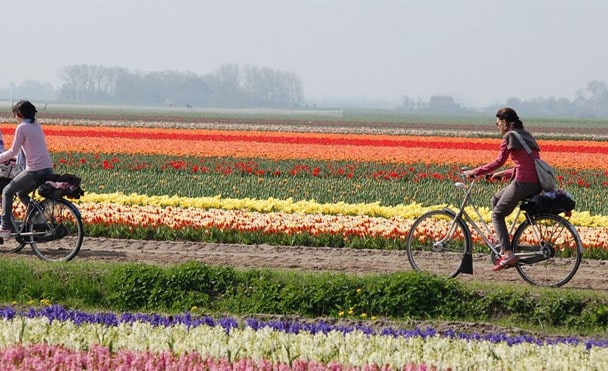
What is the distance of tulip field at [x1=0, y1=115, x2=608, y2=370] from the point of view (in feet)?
22.2

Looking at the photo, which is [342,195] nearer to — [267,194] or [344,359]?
[267,194]

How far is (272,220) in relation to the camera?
1526cm

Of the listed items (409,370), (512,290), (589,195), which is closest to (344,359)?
(409,370)

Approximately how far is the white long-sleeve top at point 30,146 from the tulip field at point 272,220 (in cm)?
284

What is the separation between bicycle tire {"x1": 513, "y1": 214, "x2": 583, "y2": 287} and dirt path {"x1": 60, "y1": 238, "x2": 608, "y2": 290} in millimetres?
331

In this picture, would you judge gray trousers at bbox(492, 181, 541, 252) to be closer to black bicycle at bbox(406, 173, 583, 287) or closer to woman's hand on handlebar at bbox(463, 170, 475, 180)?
black bicycle at bbox(406, 173, 583, 287)

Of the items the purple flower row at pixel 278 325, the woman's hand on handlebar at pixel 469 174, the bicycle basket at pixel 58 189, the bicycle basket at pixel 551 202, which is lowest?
the purple flower row at pixel 278 325

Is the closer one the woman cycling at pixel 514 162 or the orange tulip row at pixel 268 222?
the woman cycling at pixel 514 162

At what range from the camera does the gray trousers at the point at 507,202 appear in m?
10.6

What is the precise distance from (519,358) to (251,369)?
70.0 inches

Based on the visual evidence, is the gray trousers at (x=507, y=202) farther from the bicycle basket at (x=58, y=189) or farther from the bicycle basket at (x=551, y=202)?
the bicycle basket at (x=58, y=189)

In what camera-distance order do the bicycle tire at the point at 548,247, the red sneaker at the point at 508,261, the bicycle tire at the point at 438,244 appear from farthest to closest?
1. the bicycle tire at the point at 438,244
2. the red sneaker at the point at 508,261
3. the bicycle tire at the point at 548,247

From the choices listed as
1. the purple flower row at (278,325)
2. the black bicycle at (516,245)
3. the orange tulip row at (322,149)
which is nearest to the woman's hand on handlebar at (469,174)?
the black bicycle at (516,245)

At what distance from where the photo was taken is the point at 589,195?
898 inches
